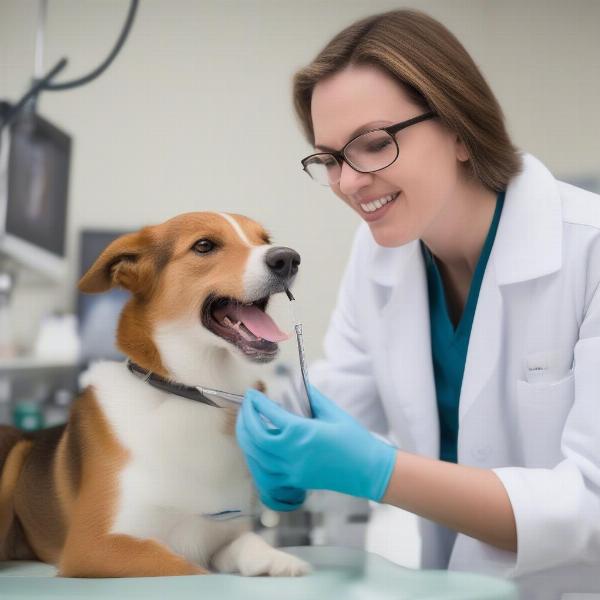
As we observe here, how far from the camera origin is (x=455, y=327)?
123 centimetres

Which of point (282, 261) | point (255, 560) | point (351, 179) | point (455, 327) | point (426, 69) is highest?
point (426, 69)

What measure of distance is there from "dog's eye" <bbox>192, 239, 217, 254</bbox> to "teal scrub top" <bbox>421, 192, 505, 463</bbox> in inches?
19.1

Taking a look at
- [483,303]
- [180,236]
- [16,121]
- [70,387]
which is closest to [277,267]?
[180,236]

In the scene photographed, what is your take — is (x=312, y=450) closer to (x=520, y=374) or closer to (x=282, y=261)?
(x=282, y=261)

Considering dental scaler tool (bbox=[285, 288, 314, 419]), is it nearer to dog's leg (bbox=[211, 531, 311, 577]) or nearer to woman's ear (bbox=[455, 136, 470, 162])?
dog's leg (bbox=[211, 531, 311, 577])

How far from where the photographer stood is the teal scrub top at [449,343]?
117 cm

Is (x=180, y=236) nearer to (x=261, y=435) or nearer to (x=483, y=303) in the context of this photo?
(x=261, y=435)

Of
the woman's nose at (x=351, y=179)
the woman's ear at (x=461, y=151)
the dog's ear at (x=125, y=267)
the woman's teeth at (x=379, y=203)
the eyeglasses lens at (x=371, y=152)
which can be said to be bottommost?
the dog's ear at (x=125, y=267)

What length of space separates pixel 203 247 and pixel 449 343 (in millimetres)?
514

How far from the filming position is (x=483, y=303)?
42.6 inches

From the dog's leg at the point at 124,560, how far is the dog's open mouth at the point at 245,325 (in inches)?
9.5

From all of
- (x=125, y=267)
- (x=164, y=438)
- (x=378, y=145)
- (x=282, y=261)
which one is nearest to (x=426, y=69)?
(x=378, y=145)

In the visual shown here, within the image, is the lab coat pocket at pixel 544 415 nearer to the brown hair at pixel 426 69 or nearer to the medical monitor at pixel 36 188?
the brown hair at pixel 426 69

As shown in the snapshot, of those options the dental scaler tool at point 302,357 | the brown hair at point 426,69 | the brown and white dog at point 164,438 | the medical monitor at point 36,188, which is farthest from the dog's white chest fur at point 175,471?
the medical monitor at point 36,188
